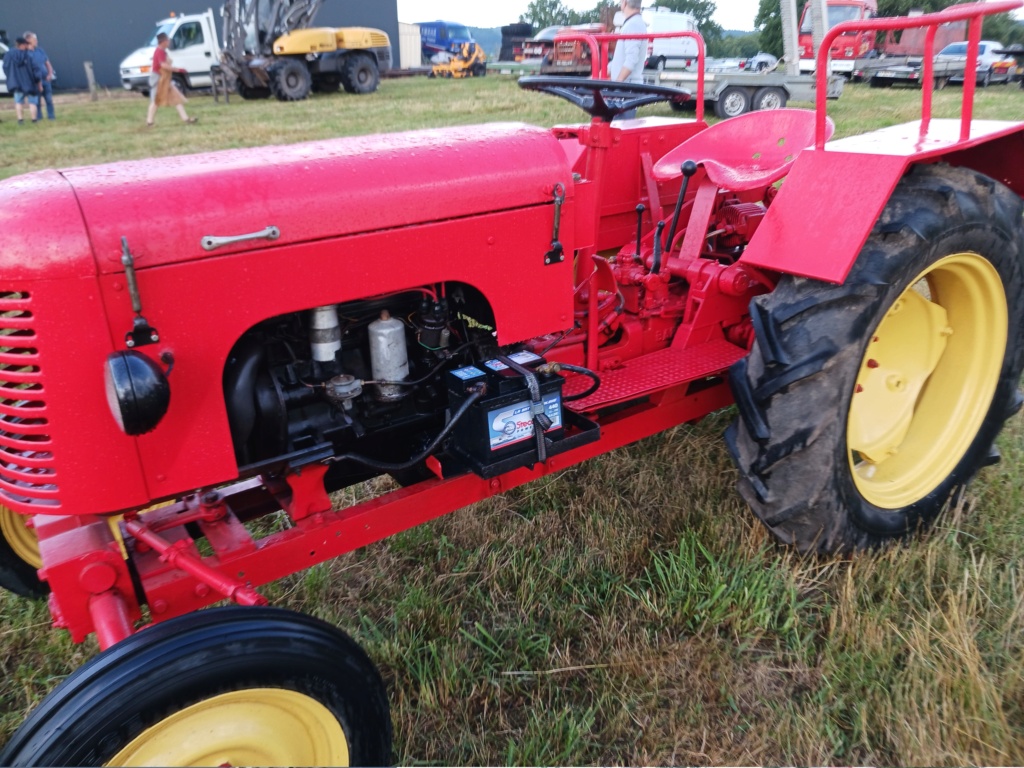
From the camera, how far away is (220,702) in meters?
1.52

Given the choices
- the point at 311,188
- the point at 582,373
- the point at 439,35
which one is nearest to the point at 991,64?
the point at 439,35

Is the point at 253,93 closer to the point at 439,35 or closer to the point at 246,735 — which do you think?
the point at 439,35

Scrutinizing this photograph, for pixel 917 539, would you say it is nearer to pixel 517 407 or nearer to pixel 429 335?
pixel 517 407

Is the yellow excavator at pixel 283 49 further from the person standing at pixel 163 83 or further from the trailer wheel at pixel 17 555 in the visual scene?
the trailer wheel at pixel 17 555

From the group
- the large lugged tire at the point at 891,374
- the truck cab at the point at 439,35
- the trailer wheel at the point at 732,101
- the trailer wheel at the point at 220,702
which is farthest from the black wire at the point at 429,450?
the truck cab at the point at 439,35

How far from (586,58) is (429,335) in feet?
65.4

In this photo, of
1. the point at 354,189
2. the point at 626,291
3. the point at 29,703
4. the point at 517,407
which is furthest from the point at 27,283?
the point at 626,291

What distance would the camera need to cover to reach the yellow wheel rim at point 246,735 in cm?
147

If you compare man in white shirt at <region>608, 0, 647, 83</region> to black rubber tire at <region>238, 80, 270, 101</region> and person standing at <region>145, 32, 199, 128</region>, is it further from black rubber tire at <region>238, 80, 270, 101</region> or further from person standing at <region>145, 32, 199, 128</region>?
black rubber tire at <region>238, 80, 270, 101</region>

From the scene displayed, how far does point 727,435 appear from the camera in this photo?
2418mm

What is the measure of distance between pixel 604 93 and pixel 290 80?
1668cm

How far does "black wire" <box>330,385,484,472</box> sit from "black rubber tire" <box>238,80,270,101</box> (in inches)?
713

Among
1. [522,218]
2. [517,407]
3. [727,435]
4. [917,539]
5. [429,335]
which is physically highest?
[522,218]

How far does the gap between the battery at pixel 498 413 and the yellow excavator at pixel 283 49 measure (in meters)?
17.0
